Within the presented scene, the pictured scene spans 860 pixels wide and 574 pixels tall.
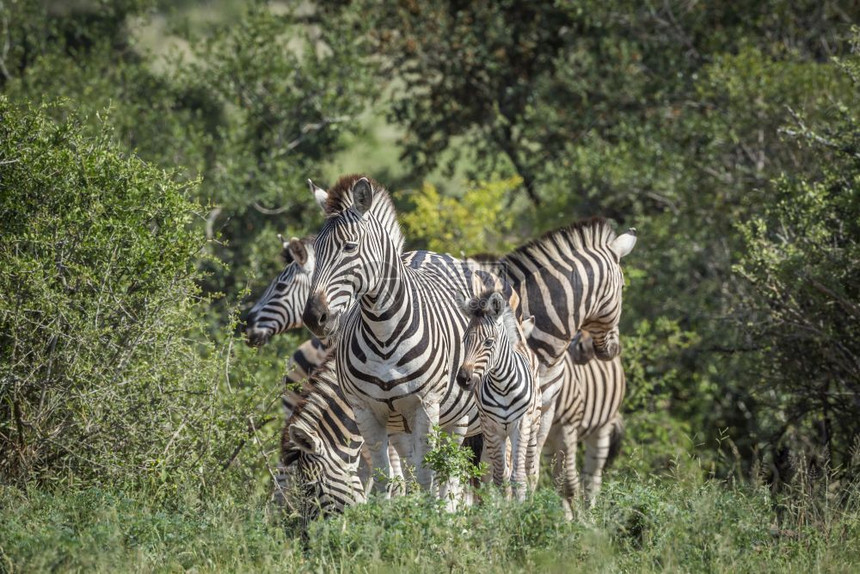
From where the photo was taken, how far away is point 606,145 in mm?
16812

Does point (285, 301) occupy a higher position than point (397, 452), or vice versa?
point (285, 301)

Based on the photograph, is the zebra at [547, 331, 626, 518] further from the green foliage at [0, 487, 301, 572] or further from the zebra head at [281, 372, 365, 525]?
the green foliage at [0, 487, 301, 572]

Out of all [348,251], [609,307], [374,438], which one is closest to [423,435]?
[374,438]

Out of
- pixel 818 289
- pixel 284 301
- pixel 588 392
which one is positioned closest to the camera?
pixel 818 289

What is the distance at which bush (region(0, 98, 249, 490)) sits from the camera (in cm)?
816

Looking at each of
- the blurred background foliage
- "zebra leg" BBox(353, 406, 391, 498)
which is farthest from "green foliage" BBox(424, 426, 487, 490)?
the blurred background foliage

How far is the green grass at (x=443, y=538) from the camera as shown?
6438 millimetres

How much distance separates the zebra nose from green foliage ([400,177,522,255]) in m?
8.24

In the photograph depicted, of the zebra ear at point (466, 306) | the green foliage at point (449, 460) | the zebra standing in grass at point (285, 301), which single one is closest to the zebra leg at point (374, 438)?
the green foliage at point (449, 460)

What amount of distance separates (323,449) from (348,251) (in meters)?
1.76

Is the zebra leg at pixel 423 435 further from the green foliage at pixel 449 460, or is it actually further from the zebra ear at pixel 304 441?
the zebra ear at pixel 304 441

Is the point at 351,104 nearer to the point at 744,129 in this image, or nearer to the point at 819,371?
the point at 744,129

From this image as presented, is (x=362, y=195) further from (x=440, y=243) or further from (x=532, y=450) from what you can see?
(x=440, y=243)

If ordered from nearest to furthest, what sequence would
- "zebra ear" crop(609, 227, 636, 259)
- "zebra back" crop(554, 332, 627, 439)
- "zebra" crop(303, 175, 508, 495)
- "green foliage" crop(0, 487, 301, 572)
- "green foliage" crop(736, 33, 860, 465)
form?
"green foliage" crop(0, 487, 301, 572) < "zebra" crop(303, 175, 508, 495) < "zebra ear" crop(609, 227, 636, 259) < "green foliage" crop(736, 33, 860, 465) < "zebra back" crop(554, 332, 627, 439)
